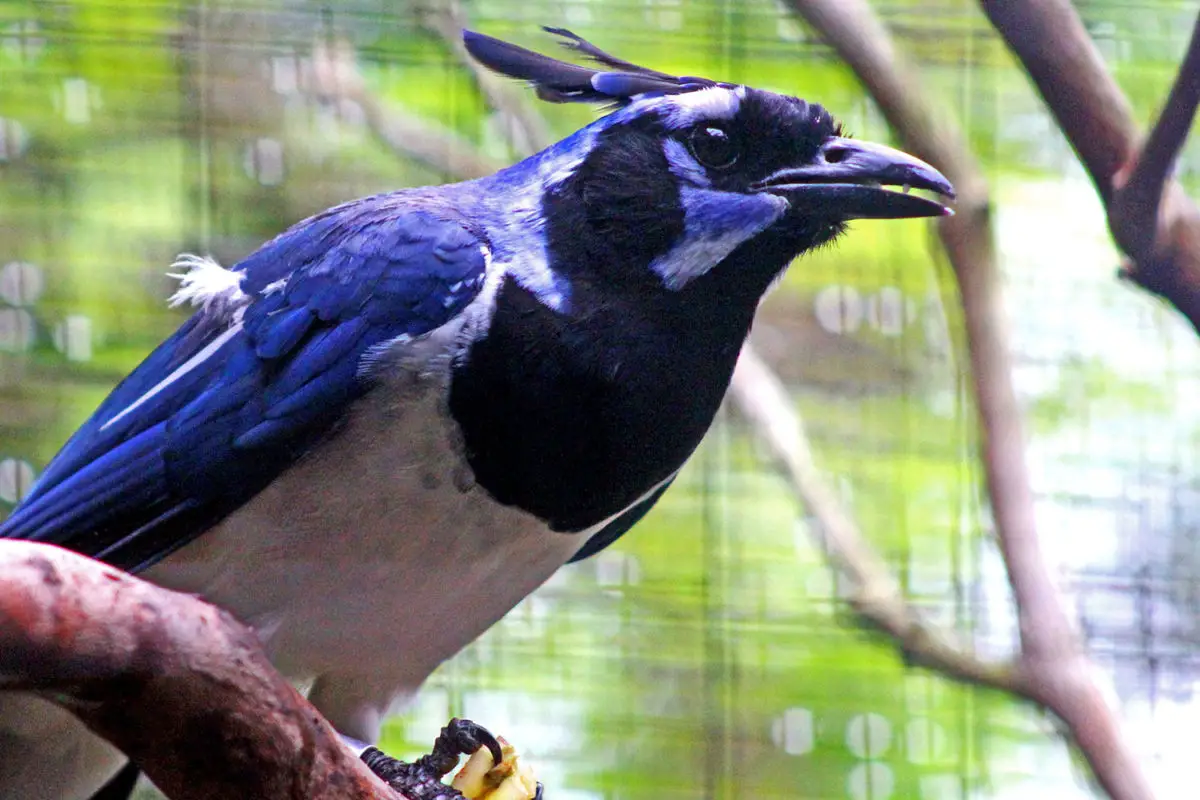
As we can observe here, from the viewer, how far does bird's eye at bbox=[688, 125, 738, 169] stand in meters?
2.24

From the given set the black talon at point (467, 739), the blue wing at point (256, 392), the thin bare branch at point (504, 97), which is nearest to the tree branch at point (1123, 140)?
the blue wing at point (256, 392)

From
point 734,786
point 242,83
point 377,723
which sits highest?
point 242,83

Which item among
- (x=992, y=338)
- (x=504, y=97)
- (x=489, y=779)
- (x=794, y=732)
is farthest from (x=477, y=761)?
(x=504, y=97)

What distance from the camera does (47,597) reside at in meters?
1.29

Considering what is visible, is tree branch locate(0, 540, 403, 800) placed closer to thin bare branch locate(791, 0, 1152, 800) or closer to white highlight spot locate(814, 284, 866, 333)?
thin bare branch locate(791, 0, 1152, 800)

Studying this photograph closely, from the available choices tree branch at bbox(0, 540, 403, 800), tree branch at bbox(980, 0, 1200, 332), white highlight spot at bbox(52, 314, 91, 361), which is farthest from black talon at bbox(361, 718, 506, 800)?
white highlight spot at bbox(52, 314, 91, 361)

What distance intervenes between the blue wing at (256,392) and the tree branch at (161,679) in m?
0.67

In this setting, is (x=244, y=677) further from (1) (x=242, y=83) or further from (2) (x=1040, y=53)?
(1) (x=242, y=83)

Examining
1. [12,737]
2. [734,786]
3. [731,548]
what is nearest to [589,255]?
[12,737]

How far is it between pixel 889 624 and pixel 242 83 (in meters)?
A: 2.15

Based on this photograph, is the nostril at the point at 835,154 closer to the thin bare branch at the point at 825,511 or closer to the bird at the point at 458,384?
the bird at the point at 458,384

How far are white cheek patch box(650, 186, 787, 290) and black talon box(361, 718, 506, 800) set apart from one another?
A: 0.76 metres

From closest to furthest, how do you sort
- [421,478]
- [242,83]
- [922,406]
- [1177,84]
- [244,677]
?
[244,677]
[1177,84]
[421,478]
[242,83]
[922,406]

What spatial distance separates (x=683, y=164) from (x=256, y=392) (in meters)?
0.75
